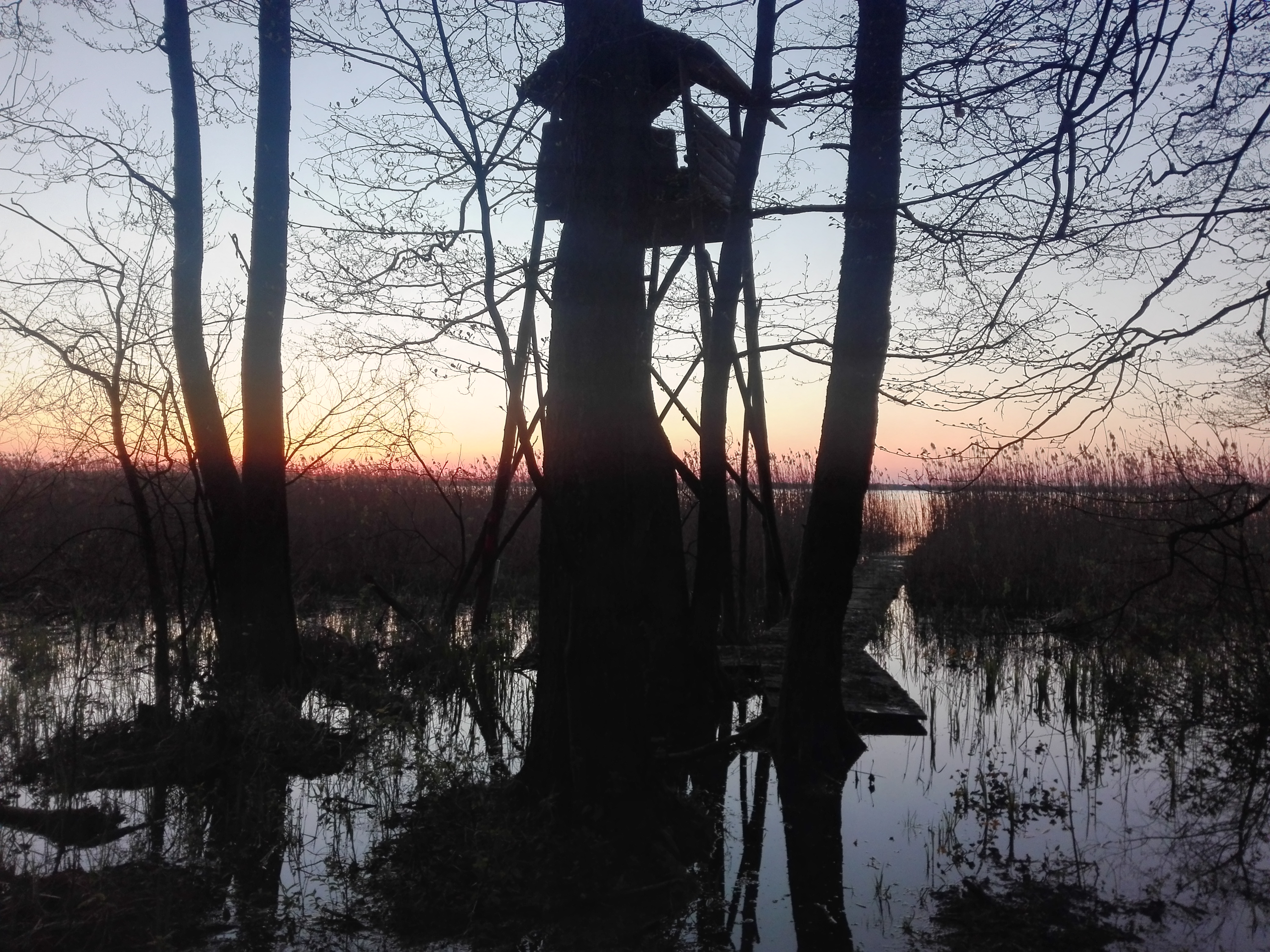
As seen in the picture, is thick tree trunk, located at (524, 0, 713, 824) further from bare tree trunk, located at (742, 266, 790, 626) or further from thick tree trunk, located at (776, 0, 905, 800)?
bare tree trunk, located at (742, 266, 790, 626)

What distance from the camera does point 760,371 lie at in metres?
9.02

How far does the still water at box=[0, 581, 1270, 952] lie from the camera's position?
3.57 meters

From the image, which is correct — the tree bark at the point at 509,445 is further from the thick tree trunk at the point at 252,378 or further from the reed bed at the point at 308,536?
the thick tree trunk at the point at 252,378

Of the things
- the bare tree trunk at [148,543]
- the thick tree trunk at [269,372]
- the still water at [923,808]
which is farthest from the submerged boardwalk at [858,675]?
the bare tree trunk at [148,543]

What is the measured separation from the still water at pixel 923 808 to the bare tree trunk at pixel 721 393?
1.68 m

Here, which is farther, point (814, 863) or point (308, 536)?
point (308, 536)

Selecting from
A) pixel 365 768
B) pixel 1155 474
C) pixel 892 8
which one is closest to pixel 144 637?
pixel 365 768

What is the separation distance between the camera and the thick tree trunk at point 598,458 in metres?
4.10

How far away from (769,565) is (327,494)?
Answer: 8011 millimetres

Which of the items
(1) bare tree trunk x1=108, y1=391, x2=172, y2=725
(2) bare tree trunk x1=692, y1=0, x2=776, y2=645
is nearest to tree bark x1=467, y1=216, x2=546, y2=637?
(2) bare tree trunk x1=692, y1=0, x2=776, y2=645

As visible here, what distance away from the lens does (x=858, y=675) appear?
7133 millimetres

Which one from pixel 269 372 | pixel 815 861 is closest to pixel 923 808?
pixel 815 861

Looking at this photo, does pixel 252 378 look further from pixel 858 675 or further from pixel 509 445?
pixel 858 675

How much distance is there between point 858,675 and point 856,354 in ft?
10.1
